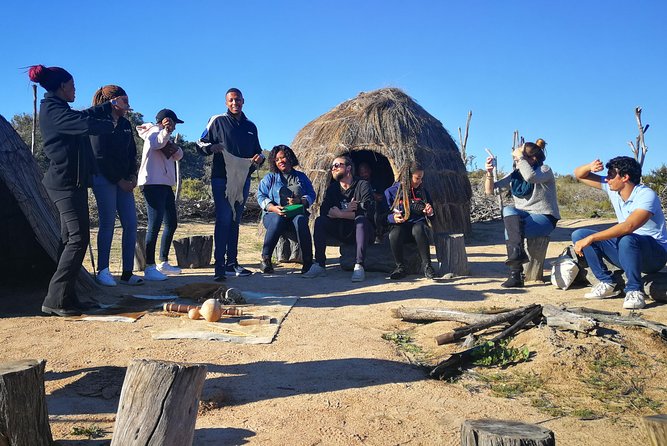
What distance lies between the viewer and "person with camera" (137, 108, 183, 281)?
6.06m

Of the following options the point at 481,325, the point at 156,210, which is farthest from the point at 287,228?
the point at 481,325

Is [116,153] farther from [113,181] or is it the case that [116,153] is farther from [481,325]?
[481,325]

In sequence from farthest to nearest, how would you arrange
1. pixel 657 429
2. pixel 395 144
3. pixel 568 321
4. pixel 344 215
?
pixel 395 144 < pixel 344 215 < pixel 568 321 < pixel 657 429

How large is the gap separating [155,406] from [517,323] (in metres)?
2.57

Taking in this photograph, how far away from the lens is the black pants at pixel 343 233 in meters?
6.71

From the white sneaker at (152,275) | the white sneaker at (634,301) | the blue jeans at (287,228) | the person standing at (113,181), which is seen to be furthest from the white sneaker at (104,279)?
the white sneaker at (634,301)

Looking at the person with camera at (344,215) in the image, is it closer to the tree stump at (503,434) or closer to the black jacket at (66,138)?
the black jacket at (66,138)

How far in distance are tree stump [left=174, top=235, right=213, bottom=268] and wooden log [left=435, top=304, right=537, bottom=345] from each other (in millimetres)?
4269

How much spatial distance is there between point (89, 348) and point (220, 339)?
2.75 ft

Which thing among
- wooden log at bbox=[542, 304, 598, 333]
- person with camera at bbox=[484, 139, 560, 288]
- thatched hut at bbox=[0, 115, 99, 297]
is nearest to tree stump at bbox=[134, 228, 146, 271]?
thatched hut at bbox=[0, 115, 99, 297]

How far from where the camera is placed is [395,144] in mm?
9406

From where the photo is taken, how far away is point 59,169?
4.40 m

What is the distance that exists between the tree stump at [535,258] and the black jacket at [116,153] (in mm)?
4290

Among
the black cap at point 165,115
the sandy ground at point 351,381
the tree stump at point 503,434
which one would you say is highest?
the black cap at point 165,115
